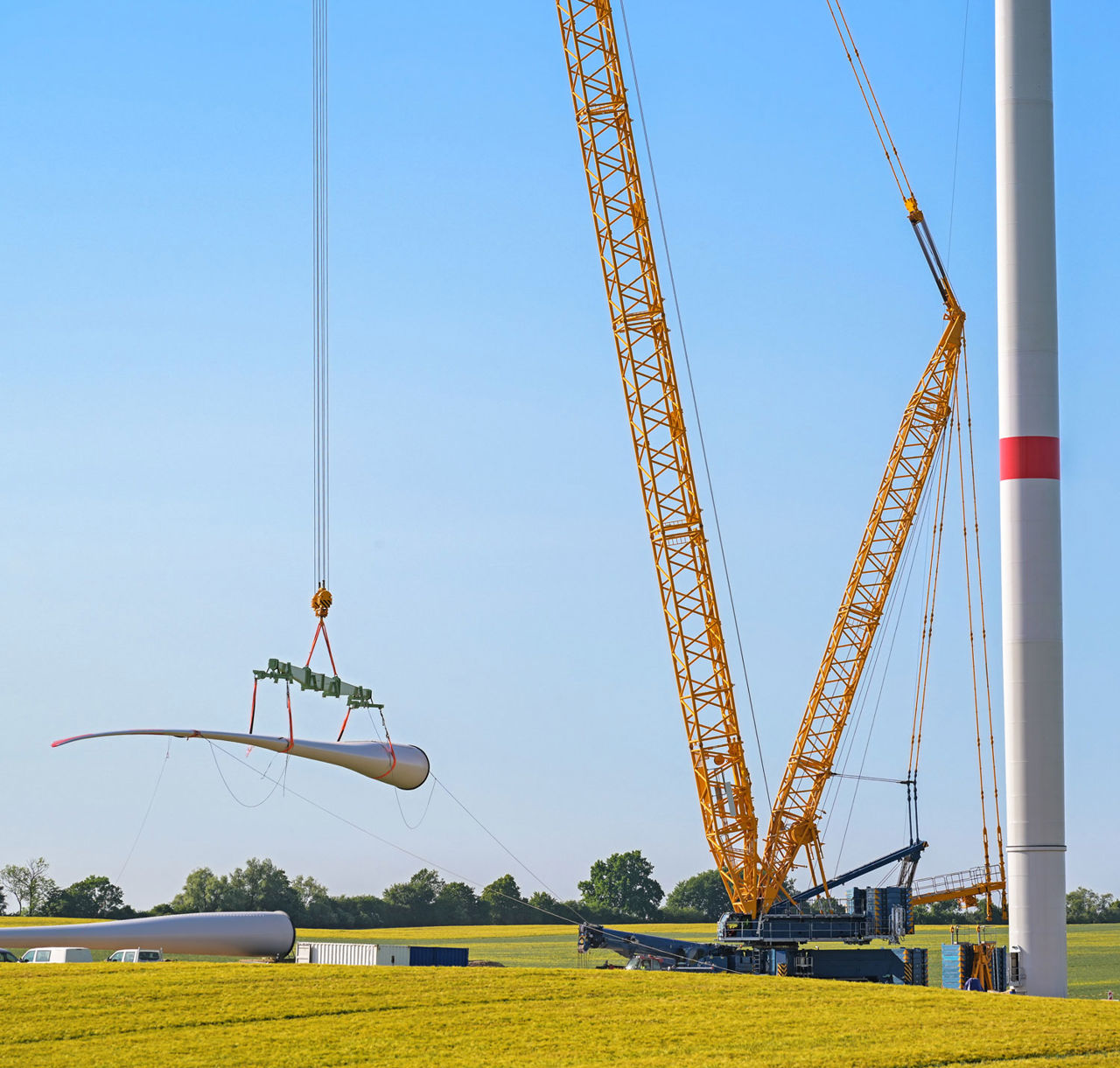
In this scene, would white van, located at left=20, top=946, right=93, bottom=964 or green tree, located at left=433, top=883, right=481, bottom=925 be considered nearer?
white van, located at left=20, top=946, right=93, bottom=964

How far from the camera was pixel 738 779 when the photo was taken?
253 feet

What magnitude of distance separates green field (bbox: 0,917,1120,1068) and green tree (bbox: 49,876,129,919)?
82.0 m

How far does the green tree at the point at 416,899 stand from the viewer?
162500mm

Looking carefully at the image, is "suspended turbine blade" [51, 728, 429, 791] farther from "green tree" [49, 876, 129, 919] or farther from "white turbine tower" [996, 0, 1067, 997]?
"green tree" [49, 876, 129, 919]

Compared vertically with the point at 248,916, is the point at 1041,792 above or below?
above

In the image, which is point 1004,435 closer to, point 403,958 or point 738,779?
point 738,779

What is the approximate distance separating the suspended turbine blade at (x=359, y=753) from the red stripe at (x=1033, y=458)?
90.9 ft

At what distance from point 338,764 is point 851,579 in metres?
37.0

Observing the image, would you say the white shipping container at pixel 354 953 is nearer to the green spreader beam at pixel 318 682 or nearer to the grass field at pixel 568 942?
the green spreader beam at pixel 318 682

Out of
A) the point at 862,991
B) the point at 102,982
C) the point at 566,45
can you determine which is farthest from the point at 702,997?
the point at 566,45

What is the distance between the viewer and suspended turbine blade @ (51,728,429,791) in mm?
52897

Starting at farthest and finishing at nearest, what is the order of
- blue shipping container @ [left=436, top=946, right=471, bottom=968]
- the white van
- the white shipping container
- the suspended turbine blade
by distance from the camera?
blue shipping container @ [left=436, top=946, right=471, bottom=968], the white shipping container, the white van, the suspended turbine blade

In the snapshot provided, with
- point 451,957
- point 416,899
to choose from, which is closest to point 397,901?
point 416,899

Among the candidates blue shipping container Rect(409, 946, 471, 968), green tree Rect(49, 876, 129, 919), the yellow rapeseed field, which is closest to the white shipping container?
blue shipping container Rect(409, 946, 471, 968)
